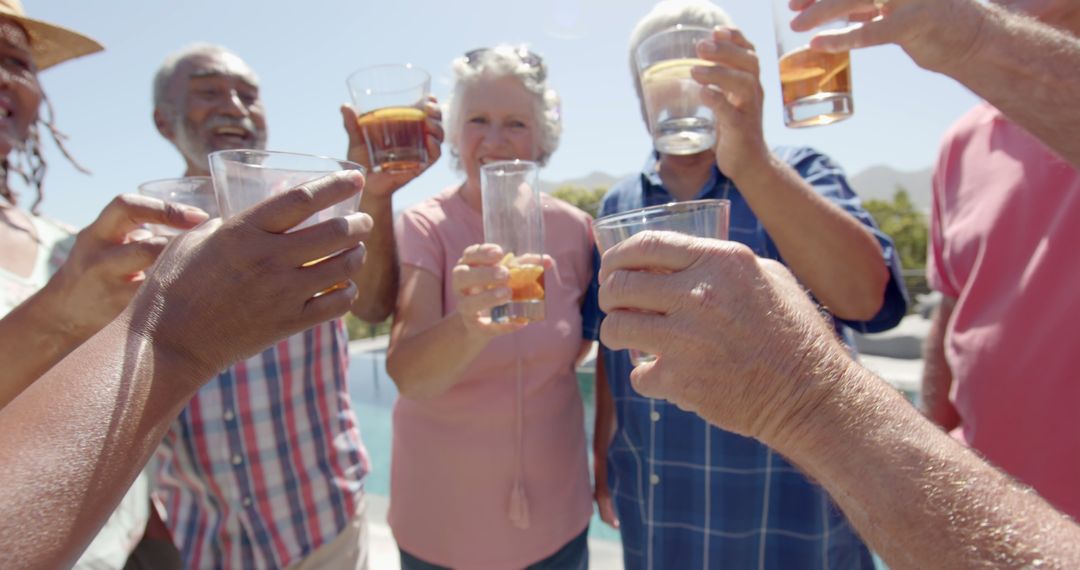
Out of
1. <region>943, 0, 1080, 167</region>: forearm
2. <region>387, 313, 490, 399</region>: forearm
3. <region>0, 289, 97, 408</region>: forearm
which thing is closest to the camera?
<region>943, 0, 1080, 167</region>: forearm

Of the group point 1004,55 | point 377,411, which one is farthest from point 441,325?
point 377,411

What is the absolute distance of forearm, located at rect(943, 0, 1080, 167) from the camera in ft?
4.42

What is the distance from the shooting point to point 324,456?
243cm

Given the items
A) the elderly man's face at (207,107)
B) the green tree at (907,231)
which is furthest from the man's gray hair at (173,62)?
the green tree at (907,231)

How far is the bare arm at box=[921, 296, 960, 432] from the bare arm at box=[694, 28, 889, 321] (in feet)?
1.90

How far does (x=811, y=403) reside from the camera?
2.95ft

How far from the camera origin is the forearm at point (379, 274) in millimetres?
2408

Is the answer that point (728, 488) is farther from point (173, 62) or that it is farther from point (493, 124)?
point (173, 62)

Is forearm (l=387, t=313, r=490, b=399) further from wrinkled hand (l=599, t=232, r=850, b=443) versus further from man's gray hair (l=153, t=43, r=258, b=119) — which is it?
man's gray hair (l=153, t=43, r=258, b=119)

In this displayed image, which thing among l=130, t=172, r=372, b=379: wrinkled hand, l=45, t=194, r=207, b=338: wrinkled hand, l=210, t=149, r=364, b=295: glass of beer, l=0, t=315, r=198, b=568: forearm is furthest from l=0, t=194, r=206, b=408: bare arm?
l=0, t=315, r=198, b=568: forearm

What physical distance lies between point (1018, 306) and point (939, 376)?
0.62m

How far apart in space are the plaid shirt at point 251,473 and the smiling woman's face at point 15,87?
1.04m

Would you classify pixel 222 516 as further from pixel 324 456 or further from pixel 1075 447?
pixel 1075 447

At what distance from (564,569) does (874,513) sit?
1713 millimetres
